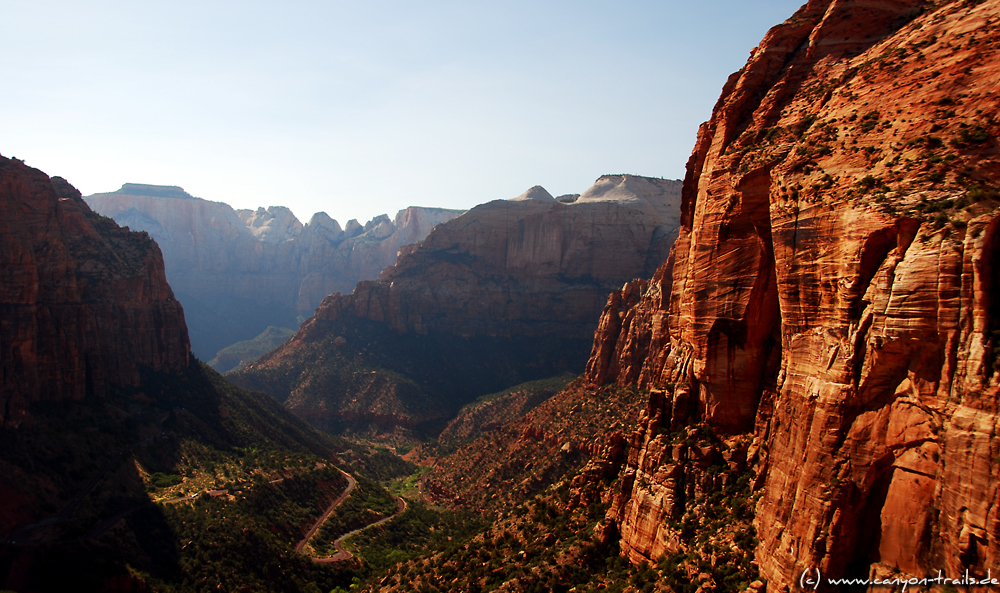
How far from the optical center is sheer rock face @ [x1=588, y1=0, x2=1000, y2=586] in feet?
65.4

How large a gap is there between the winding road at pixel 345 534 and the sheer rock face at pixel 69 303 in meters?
33.3

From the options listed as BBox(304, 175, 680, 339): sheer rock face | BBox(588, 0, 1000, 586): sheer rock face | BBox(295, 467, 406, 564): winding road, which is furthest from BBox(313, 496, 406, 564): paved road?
BBox(304, 175, 680, 339): sheer rock face

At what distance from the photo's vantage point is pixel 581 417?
8444 centimetres

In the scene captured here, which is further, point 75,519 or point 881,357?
point 75,519

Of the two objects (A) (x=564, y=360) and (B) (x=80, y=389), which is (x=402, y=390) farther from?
(B) (x=80, y=389)

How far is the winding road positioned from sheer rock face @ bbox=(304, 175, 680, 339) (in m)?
91.7

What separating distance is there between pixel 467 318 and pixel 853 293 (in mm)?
164973

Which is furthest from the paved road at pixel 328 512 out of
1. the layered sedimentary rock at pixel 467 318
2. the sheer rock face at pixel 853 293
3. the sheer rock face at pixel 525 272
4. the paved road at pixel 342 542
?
the sheer rock face at pixel 525 272

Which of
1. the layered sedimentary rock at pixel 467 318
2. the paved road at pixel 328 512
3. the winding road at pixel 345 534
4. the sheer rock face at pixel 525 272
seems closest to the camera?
the winding road at pixel 345 534

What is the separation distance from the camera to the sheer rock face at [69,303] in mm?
72375

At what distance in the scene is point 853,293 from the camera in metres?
23.8

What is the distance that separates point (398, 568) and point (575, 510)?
60.4 ft

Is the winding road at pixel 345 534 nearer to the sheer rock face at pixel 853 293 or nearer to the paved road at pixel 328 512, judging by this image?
the paved road at pixel 328 512

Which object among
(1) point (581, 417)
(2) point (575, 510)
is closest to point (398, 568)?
(2) point (575, 510)
